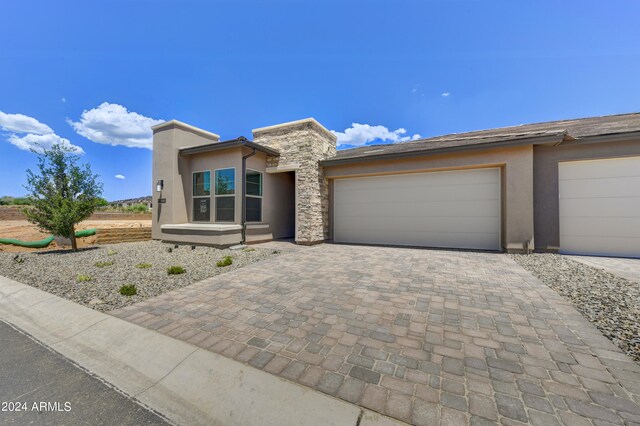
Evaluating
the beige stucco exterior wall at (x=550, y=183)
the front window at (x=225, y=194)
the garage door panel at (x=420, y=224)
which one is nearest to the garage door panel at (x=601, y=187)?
the beige stucco exterior wall at (x=550, y=183)

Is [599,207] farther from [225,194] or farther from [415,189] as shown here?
[225,194]

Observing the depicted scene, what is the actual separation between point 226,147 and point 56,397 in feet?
29.2

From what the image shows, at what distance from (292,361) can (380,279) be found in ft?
10.4

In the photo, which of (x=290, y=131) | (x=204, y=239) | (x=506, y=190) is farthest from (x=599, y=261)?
(x=204, y=239)

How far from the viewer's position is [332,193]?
11148mm

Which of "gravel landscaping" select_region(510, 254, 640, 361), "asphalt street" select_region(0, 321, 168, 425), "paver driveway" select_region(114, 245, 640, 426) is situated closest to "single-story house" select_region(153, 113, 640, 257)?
"gravel landscaping" select_region(510, 254, 640, 361)

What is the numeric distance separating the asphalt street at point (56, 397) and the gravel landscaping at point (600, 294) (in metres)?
5.00

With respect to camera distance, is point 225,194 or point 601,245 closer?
point 601,245

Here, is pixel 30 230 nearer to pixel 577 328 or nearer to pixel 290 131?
pixel 290 131

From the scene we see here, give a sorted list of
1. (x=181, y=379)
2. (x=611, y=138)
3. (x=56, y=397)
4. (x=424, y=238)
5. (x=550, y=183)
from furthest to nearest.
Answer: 1. (x=424, y=238)
2. (x=550, y=183)
3. (x=611, y=138)
4. (x=181, y=379)
5. (x=56, y=397)

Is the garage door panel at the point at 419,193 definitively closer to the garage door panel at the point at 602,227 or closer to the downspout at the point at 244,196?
the garage door panel at the point at 602,227

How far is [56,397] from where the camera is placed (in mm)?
2283

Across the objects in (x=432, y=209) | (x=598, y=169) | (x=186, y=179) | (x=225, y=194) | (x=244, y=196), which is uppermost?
(x=186, y=179)

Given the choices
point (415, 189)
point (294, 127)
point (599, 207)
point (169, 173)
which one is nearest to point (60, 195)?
point (169, 173)
